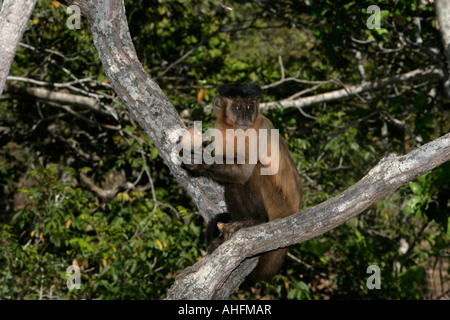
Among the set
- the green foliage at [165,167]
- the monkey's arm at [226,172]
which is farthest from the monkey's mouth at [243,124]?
the green foliage at [165,167]

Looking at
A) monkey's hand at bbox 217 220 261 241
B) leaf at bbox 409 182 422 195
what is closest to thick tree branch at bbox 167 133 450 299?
monkey's hand at bbox 217 220 261 241

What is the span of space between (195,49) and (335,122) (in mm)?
2415

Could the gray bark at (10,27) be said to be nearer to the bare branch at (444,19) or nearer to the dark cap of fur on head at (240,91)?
the dark cap of fur on head at (240,91)

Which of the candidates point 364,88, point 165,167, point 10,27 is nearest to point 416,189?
point 364,88

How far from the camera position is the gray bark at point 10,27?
3.15m

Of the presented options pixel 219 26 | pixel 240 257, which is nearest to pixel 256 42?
pixel 219 26

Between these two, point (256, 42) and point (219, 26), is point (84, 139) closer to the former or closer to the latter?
point (219, 26)

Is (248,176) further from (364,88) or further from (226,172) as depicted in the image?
(364,88)

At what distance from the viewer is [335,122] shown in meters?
7.59

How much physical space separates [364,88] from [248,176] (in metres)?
3.73

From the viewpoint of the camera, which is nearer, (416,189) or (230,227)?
(230,227)

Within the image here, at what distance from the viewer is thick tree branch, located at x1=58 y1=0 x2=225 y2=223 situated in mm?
3855

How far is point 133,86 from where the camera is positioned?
3.88 metres

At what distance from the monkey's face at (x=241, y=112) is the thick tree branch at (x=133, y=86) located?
0.71 meters
